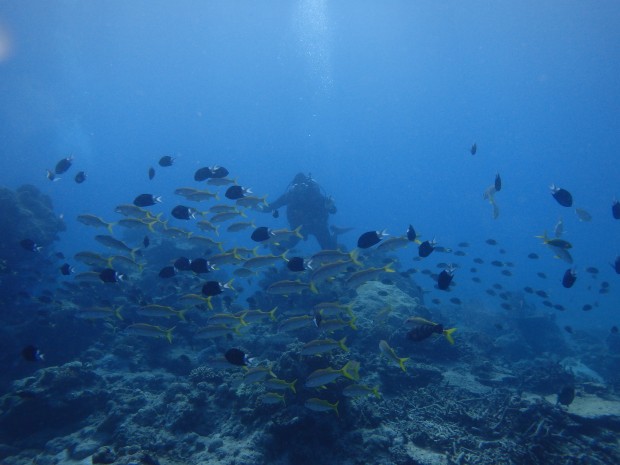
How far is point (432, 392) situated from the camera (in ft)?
31.3

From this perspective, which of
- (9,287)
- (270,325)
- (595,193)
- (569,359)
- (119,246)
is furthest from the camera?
(595,193)

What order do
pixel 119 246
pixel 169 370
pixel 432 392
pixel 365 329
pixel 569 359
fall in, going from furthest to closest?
pixel 569 359
pixel 169 370
pixel 365 329
pixel 119 246
pixel 432 392

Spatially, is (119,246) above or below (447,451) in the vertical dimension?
above

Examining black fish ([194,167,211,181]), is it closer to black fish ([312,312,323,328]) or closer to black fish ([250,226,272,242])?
black fish ([250,226,272,242])

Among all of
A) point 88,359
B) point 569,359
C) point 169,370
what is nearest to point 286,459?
point 169,370

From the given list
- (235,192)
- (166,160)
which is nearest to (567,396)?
(235,192)

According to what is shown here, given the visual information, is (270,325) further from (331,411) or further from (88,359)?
(331,411)

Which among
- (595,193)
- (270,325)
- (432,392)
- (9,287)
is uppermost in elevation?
(595,193)

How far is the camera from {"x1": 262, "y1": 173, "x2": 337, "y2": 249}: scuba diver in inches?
858

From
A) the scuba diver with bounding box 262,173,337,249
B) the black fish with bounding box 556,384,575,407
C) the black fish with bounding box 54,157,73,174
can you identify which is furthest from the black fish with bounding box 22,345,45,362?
the scuba diver with bounding box 262,173,337,249

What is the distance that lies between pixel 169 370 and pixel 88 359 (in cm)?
310

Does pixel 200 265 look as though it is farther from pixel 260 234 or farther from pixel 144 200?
pixel 144 200

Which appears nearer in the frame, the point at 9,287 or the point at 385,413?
the point at 385,413

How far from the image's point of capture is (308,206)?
71.7ft
